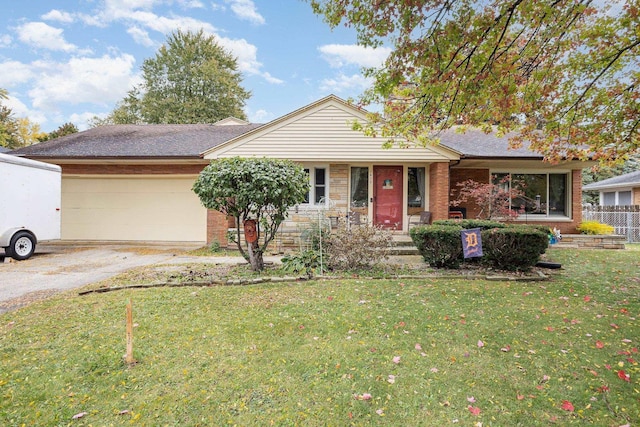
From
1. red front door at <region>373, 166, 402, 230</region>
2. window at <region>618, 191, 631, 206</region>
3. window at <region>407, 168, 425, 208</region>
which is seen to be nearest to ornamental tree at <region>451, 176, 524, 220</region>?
window at <region>407, 168, 425, 208</region>

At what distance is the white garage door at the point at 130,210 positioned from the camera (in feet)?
37.6

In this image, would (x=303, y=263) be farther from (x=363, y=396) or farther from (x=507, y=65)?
(x=507, y=65)

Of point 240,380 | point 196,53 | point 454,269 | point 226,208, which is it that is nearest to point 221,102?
point 196,53

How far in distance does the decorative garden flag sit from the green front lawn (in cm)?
154

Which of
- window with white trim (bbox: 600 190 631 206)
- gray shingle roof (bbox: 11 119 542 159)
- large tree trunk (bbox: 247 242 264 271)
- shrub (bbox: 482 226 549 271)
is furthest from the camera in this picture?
window with white trim (bbox: 600 190 631 206)

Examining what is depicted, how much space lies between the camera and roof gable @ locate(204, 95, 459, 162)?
33.0 ft

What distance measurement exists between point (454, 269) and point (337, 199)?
5.15m

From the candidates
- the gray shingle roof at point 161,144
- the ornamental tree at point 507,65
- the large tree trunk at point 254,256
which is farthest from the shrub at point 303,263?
the gray shingle roof at point 161,144

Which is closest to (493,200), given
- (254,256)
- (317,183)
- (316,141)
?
(317,183)

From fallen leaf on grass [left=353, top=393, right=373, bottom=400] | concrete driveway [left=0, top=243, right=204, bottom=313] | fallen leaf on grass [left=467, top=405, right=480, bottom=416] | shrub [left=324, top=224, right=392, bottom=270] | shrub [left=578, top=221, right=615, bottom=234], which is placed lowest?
fallen leaf on grass [left=467, top=405, right=480, bottom=416]

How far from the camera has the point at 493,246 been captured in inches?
247

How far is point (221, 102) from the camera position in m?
30.0

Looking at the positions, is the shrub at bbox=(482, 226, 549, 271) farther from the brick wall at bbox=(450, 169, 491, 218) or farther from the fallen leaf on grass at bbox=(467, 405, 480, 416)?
the brick wall at bbox=(450, 169, 491, 218)

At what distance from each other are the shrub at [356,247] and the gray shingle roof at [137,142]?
6353 mm
